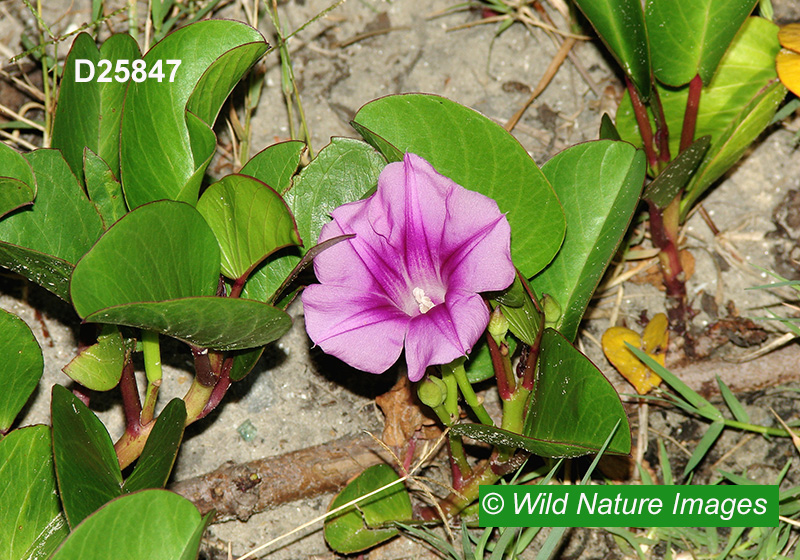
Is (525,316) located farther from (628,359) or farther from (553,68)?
(553,68)

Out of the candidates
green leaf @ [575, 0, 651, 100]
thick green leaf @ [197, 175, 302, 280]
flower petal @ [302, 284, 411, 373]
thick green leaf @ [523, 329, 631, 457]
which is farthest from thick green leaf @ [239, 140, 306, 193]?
green leaf @ [575, 0, 651, 100]

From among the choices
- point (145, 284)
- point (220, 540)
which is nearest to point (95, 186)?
point (145, 284)

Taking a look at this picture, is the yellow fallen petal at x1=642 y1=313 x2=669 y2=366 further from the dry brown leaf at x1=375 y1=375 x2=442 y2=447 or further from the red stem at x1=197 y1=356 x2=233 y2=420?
the red stem at x1=197 y1=356 x2=233 y2=420

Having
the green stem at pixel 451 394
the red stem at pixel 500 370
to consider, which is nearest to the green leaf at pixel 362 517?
the green stem at pixel 451 394

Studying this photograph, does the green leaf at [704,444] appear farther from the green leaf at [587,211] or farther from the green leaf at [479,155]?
the green leaf at [479,155]

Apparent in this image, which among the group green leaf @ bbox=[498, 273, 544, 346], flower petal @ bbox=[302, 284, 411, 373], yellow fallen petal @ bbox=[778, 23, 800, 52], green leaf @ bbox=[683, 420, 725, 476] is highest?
yellow fallen petal @ bbox=[778, 23, 800, 52]

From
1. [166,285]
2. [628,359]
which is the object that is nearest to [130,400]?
[166,285]

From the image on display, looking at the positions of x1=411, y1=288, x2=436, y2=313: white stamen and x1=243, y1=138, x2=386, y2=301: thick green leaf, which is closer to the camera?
x1=411, y1=288, x2=436, y2=313: white stamen
